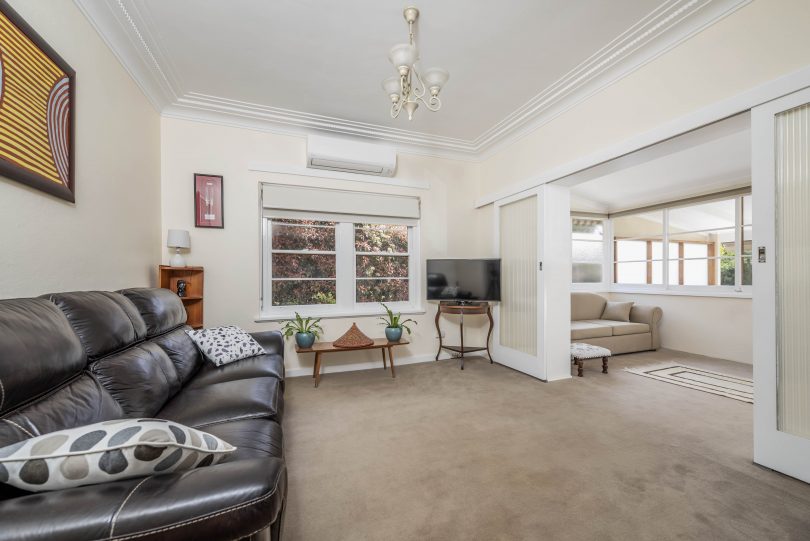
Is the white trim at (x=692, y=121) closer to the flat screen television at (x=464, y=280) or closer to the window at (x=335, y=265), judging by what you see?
the flat screen television at (x=464, y=280)

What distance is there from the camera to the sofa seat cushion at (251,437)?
4.28 ft

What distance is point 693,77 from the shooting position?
7.38ft

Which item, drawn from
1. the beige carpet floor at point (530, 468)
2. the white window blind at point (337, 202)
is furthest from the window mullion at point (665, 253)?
the white window blind at point (337, 202)

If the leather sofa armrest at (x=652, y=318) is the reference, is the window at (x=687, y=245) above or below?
above

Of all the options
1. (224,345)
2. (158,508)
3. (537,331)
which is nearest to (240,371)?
(224,345)

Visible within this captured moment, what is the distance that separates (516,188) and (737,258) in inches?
129

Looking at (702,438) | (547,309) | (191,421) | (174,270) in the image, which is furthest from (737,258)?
(174,270)

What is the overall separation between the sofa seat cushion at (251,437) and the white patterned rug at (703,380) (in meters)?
3.72

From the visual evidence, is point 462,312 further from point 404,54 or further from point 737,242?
Result: point 737,242

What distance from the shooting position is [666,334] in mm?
5184

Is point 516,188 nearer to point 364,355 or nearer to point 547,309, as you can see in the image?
point 547,309

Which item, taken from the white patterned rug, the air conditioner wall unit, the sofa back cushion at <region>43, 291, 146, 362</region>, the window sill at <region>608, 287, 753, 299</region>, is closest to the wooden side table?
the white patterned rug

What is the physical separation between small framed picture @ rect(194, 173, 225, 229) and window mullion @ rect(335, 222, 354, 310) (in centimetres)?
123

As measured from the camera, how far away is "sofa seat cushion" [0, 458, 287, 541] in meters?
0.71
